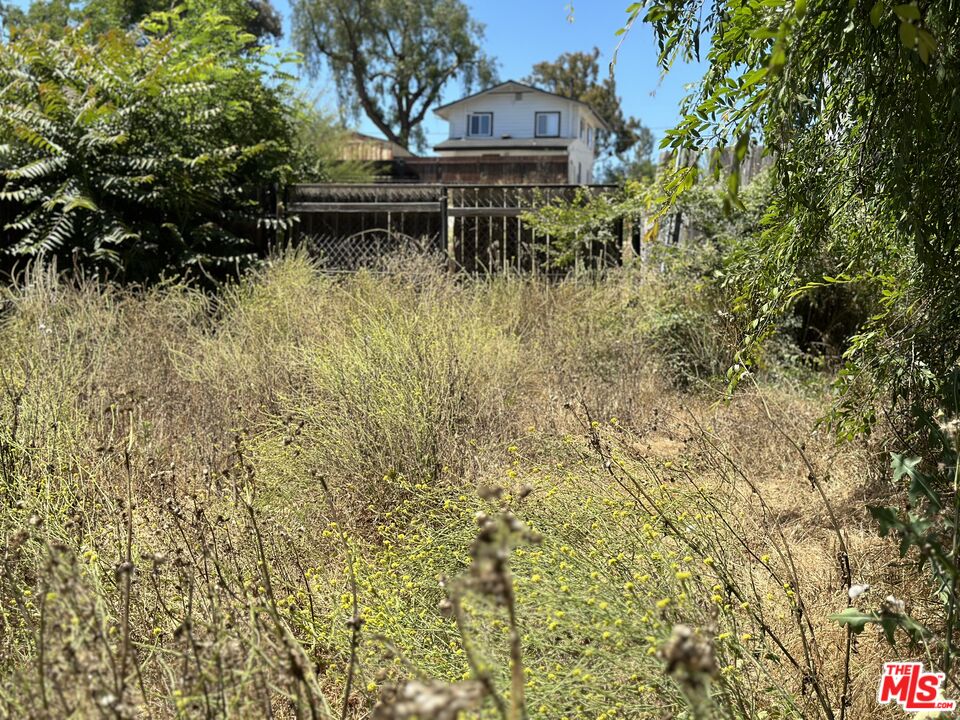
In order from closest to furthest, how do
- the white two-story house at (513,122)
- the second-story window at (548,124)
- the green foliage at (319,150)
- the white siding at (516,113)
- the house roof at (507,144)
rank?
the green foliage at (319,150) < the house roof at (507,144) < the white two-story house at (513,122) < the white siding at (516,113) < the second-story window at (548,124)

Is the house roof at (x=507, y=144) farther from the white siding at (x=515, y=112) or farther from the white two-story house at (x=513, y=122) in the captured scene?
the white siding at (x=515, y=112)

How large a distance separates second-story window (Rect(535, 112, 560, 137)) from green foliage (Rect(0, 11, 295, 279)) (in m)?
30.1

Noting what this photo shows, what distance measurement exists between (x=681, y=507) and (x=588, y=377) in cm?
275

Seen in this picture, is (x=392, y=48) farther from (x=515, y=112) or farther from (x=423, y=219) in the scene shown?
(x=423, y=219)

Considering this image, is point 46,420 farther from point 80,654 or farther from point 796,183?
point 796,183

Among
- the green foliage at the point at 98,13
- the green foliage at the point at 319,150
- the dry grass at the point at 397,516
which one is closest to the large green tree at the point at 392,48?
the green foliage at the point at 98,13

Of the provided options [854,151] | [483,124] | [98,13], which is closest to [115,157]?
[854,151]

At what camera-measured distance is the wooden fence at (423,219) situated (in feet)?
32.9

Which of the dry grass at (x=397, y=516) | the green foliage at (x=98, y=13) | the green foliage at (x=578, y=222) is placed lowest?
the dry grass at (x=397, y=516)

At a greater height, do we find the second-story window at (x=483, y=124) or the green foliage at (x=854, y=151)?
the second-story window at (x=483, y=124)

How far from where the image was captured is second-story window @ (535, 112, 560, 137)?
38.7m

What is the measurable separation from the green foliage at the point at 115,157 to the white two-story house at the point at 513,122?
93.6 feet

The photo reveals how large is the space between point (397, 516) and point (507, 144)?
35802mm

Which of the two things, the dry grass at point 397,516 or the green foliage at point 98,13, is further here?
the green foliage at point 98,13
